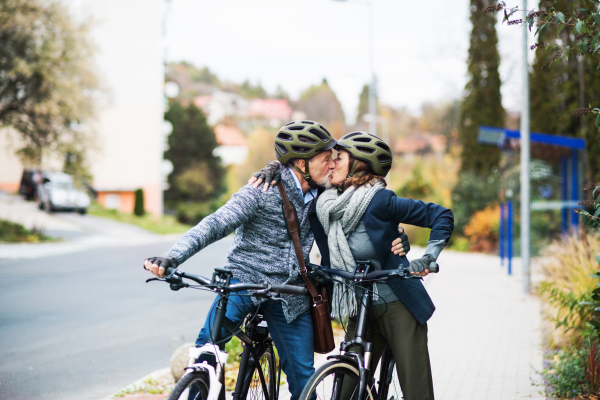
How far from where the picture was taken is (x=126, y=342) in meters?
7.11

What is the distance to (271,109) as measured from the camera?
112000 millimetres

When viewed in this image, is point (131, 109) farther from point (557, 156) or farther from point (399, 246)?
point (399, 246)

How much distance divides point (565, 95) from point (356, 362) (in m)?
14.2

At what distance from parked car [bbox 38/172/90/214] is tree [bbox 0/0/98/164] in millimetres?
10636

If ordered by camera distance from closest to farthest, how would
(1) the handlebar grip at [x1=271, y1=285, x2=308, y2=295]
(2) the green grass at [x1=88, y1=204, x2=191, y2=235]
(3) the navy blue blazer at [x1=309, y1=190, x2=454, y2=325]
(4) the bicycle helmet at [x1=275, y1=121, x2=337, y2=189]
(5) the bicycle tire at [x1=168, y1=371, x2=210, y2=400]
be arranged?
(5) the bicycle tire at [x1=168, y1=371, x2=210, y2=400] → (1) the handlebar grip at [x1=271, y1=285, x2=308, y2=295] → (3) the navy blue blazer at [x1=309, y1=190, x2=454, y2=325] → (4) the bicycle helmet at [x1=275, y1=121, x2=337, y2=189] → (2) the green grass at [x1=88, y1=204, x2=191, y2=235]

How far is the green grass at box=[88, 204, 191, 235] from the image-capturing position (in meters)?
31.0

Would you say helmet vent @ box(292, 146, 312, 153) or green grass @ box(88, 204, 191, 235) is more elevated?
helmet vent @ box(292, 146, 312, 153)

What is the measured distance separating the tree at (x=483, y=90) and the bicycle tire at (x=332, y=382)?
63.7 ft

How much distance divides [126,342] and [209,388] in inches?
192

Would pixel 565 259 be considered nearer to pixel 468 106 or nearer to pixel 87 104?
pixel 468 106

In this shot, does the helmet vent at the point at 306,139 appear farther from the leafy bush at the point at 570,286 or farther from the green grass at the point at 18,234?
the green grass at the point at 18,234

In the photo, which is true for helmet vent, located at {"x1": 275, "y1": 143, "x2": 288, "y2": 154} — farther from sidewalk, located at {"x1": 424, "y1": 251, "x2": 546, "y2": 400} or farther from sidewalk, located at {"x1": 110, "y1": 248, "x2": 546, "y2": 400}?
sidewalk, located at {"x1": 424, "y1": 251, "x2": 546, "y2": 400}

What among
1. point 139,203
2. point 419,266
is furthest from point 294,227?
point 139,203

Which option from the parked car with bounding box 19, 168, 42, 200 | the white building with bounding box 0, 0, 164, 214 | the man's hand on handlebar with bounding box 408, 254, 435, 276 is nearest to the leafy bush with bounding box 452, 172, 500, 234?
the man's hand on handlebar with bounding box 408, 254, 435, 276
